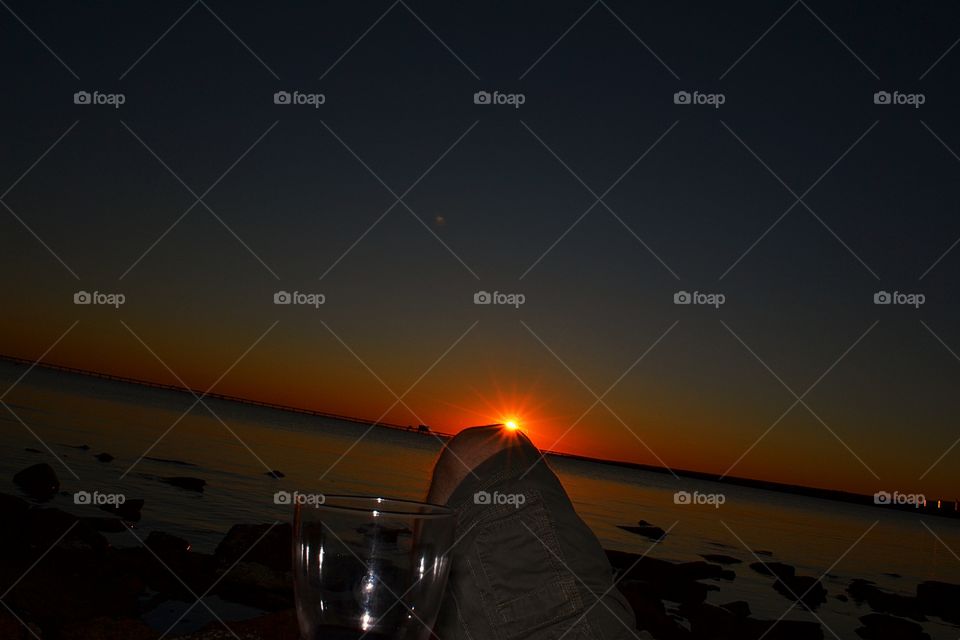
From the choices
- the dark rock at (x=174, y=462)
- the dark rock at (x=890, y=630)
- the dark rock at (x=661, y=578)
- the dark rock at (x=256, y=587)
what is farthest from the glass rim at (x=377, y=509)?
the dark rock at (x=174, y=462)

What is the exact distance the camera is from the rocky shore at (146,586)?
160 inches

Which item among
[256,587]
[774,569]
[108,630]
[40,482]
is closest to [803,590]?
[774,569]

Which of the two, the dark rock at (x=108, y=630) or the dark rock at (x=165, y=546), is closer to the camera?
the dark rock at (x=108, y=630)

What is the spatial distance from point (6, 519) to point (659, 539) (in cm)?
1129

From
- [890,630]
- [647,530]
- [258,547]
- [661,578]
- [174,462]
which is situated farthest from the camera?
[647,530]

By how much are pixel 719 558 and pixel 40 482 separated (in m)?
10.2

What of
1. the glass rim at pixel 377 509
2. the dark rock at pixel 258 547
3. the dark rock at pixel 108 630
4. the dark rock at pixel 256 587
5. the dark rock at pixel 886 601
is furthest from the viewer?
the dark rock at pixel 886 601

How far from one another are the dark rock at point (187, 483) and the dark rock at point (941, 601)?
1022 centimetres

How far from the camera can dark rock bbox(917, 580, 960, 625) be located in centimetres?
1067

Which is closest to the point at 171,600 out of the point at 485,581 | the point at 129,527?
the point at 129,527

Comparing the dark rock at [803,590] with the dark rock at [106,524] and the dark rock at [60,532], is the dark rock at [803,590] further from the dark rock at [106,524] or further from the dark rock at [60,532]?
the dark rock at [60,532]

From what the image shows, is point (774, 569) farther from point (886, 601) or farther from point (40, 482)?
point (40, 482)

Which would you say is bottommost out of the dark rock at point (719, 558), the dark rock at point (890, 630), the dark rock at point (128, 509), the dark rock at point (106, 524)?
the dark rock at point (890, 630)

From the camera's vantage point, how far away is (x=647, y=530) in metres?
16.0
